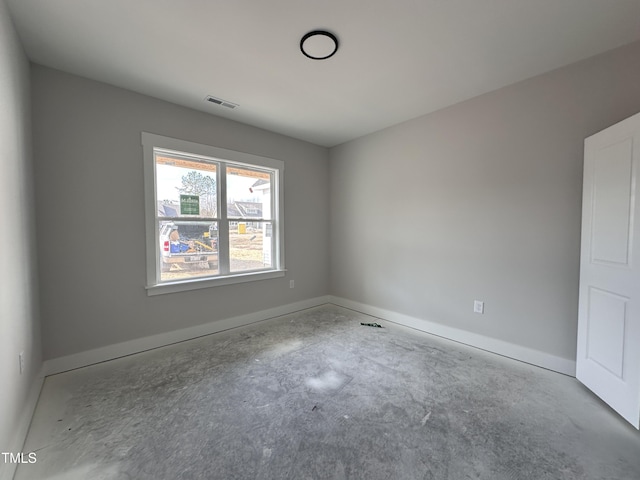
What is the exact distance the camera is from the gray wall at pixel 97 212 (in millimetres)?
2283

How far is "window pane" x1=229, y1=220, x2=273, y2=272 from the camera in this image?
3.48 m

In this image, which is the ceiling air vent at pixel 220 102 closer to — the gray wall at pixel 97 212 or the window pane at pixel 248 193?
the gray wall at pixel 97 212

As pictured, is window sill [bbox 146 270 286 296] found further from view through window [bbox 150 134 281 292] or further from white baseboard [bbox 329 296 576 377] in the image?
white baseboard [bbox 329 296 576 377]

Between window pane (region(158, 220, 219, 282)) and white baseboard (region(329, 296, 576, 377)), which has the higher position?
window pane (region(158, 220, 219, 282))

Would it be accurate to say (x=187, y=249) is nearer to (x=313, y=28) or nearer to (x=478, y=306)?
(x=313, y=28)

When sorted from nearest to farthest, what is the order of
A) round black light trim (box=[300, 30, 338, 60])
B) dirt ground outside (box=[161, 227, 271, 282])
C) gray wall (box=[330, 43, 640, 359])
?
round black light trim (box=[300, 30, 338, 60])
gray wall (box=[330, 43, 640, 359])
dirt ground outside (box=[161, 227, 271, 282])

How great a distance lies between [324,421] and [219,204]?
104 inches

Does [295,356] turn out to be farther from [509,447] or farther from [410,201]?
[410,201]

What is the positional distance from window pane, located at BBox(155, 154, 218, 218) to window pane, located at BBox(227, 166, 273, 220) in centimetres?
23

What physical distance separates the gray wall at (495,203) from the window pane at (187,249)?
85.9 inches

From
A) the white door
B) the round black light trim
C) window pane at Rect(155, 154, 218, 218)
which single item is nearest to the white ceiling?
the round black light trim

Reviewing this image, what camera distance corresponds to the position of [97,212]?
2506 mm

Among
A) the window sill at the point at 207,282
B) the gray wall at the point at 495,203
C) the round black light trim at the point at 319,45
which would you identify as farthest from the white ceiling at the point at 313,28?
the window sill at the point at 207,282

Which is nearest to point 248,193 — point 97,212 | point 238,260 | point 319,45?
point 238,260
